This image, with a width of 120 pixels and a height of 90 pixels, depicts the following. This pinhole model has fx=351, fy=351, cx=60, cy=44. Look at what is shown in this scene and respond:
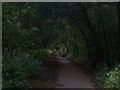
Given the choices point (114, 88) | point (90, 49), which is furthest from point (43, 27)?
point (114, 88)

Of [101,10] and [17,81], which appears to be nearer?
[17,81]

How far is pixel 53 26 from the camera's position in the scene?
36.1 metres

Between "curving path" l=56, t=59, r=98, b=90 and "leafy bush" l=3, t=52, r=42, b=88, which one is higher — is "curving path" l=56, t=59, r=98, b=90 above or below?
below

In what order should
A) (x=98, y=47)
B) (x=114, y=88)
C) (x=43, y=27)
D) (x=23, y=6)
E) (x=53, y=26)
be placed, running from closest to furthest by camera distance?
(x=114, y=88) → (x=23, y=6) → (x=98, y=47) → (x=43, y=27) → (x=53, y=26)

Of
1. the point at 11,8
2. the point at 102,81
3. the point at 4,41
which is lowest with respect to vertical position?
the point at 102,81

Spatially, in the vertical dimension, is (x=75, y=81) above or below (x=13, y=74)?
below

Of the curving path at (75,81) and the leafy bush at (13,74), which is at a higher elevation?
the leafy bush at (13,74)

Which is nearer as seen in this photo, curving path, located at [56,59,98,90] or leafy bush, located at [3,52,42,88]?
leafy bush, located at [3,52,42,88]

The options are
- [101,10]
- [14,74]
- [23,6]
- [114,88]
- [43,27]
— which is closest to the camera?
[14,74]

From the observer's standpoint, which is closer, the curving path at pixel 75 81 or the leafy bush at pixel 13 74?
the leafy bush at pixel 13 74

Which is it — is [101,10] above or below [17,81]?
above

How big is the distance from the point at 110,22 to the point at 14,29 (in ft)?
40.3

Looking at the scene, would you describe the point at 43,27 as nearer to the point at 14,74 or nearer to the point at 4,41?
the point at 4,41

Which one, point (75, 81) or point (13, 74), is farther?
point (75, 81)
